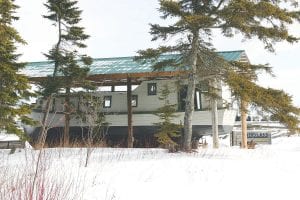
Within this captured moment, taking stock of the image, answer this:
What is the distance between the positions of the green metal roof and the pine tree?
5.57 metres

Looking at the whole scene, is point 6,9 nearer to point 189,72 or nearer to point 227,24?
point 189,72

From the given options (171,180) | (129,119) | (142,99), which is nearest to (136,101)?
(142,99)

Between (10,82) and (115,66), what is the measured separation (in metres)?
9.82

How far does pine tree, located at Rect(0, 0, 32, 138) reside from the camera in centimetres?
1592

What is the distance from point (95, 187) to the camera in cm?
823

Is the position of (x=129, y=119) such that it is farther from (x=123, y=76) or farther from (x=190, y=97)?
(x=190, y=97)

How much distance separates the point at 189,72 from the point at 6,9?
8451mm

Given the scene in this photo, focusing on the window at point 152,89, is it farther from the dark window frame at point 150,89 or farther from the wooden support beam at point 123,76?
the wooden support beam at point 123,76

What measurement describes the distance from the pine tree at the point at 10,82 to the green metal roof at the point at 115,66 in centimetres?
557

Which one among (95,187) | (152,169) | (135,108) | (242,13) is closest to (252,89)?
(242,13)

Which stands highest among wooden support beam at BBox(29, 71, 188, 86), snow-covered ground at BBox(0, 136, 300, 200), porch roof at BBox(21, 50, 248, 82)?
porch roof at BBox(21, 50, 248, 82)

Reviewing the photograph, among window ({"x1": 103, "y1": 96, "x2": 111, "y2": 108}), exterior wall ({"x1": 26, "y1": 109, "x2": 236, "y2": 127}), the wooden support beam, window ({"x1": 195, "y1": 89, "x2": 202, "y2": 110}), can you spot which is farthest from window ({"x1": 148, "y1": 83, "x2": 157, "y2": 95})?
window ({"x1": 103, "y1": 96, "x2": 111, "y2": 108})

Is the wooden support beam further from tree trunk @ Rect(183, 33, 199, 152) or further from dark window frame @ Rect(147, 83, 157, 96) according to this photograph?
tree trunk @ Rect(183, 33, 199, 152)

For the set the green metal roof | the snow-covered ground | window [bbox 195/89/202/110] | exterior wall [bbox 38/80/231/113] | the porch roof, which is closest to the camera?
→ the snow-covered ground
